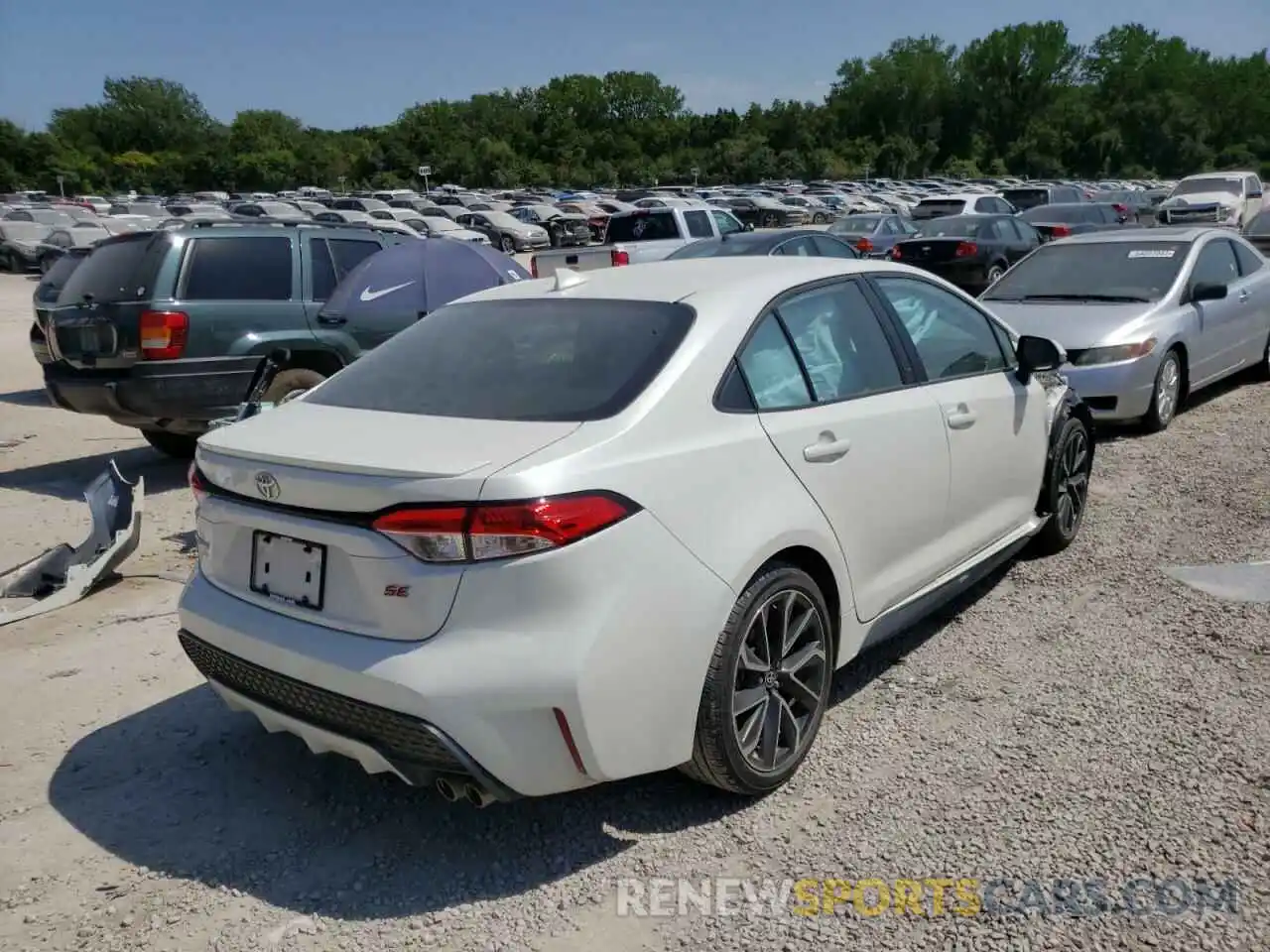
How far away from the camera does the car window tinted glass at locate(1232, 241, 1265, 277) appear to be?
9.52 m

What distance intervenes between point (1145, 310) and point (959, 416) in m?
4.69

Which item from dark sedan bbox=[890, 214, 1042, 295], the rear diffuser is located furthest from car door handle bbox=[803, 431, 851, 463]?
dark sedan bbox=[890, 214, 1042, 295]

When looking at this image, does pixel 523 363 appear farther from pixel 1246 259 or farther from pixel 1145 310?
pixel 1246 259

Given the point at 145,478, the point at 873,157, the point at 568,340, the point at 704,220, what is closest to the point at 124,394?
the point at 145,478

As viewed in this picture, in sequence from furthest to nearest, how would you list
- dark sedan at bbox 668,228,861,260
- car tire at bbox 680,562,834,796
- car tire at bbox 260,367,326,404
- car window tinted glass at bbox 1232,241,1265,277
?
dark sedan at bbox 668,228,861,260 < car window tinted glass at bbox 1232,241,1265,277 < car tire at bbox 260,367,326,404 < car tire at bbox 680,562,834,796

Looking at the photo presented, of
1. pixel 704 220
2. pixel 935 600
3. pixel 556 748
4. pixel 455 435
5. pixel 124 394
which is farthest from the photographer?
pixel 704 220

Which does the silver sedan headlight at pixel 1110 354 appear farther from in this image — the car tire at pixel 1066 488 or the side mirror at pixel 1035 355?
the side mirror at pixel 1035 355

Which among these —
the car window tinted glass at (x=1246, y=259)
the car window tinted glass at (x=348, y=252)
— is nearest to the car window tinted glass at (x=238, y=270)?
the car window tinted glass at (x=348, y=252)

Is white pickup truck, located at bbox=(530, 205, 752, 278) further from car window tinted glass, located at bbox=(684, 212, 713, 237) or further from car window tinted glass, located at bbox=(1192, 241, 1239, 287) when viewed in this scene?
car window tinted glass, located at bbox=(1192, 241, 1239, 287)

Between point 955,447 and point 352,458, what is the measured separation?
2.49 m

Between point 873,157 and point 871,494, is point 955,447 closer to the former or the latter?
point 871,494

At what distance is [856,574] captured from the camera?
3.61 meters

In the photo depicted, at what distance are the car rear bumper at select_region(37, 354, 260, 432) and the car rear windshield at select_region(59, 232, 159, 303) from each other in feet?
1.70

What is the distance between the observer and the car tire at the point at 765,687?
3.02 meters
